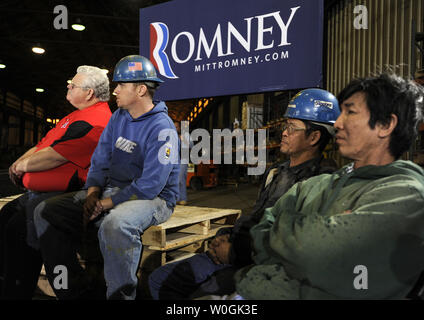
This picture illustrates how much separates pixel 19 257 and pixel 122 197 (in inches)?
41.0

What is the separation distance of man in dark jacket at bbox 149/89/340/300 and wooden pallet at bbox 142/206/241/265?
26.8 inches

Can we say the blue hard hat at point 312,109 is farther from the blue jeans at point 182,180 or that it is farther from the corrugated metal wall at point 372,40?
the blue jeans at point 182,180

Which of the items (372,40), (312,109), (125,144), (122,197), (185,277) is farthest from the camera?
(372,40)

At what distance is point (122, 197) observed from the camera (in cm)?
235

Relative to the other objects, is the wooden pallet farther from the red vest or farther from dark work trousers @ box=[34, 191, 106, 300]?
the red vest

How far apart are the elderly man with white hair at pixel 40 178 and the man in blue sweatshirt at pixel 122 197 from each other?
0.21 metres

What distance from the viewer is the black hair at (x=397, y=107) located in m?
1.31

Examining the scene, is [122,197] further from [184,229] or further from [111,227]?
[184,229]

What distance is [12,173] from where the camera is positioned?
2.82 meters

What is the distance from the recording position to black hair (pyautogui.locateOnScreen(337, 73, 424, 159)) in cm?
131

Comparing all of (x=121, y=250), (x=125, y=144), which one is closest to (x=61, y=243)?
(x=121, y=250)

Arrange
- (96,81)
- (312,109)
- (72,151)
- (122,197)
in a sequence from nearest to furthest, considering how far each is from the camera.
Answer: (312,109) → (122,197) → (72,151) → (96,81)

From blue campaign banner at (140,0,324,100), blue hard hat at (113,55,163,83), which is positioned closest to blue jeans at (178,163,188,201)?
blue campaign banner at (140,0,324,100)
